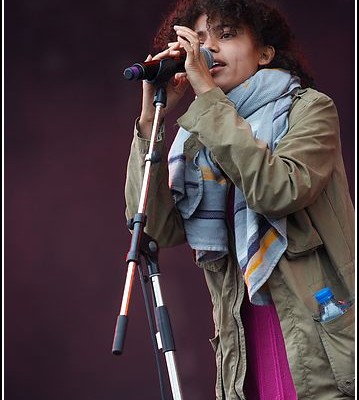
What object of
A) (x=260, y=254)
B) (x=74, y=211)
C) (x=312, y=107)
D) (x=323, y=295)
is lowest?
(x=323, y=295)

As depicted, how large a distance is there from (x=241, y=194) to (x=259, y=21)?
518 mm

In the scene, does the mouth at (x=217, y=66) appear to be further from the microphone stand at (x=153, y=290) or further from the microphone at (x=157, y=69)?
the microphone stand at (x=153, y=290)

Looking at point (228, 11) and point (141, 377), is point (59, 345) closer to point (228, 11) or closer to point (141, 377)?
point (141, 377)

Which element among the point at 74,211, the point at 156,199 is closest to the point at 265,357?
the point at 156,199

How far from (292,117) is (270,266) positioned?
1.18 ft

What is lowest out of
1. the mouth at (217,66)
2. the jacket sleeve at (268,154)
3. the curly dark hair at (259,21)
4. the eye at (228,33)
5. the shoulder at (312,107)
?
the jacket sleeve at (268,154)

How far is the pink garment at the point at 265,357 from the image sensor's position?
80.7 inches

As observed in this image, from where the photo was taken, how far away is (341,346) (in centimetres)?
194

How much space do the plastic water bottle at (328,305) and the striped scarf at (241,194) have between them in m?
0.12

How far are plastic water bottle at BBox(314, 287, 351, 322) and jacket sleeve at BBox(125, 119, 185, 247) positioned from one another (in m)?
0.45

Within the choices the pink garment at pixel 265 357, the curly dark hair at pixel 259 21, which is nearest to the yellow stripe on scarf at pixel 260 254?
the pink garment at pixel 265 357

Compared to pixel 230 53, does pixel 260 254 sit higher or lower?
lower

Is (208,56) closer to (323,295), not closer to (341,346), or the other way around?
(323,295)

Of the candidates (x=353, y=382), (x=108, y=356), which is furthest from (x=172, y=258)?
(x=353, y=382)
